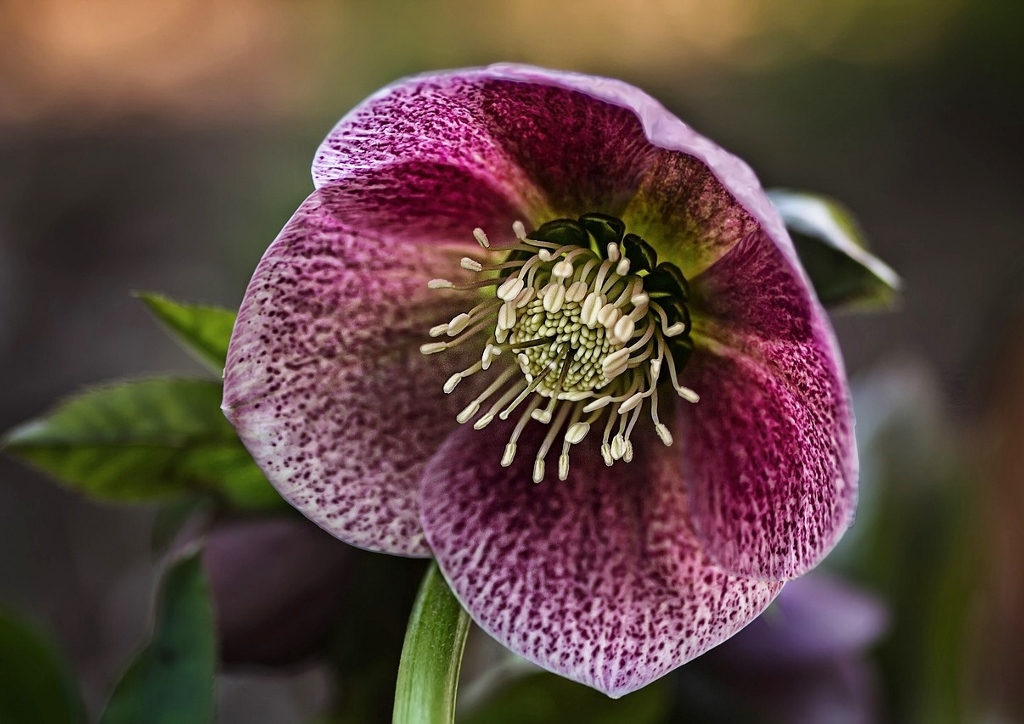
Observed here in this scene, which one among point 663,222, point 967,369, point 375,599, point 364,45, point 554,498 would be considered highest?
point 663,222

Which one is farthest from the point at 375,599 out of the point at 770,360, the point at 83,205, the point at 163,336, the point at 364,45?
the point at 364,45

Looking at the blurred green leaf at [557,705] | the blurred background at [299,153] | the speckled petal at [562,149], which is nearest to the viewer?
the speckled petal at [562,149]

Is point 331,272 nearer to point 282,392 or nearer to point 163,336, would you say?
point 282,392

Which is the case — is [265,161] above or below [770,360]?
below

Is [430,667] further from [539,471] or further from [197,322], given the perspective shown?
[197,322]

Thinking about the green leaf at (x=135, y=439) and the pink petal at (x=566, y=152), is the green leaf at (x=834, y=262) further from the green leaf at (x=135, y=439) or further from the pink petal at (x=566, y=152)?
the green leaf at (x=135, y=439)

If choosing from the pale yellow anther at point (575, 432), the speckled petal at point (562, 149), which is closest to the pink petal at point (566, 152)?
the speckled petal at point (562, 149)

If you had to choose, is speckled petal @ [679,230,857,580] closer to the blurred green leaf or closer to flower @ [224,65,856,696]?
flower @ [224,65,856,696]
